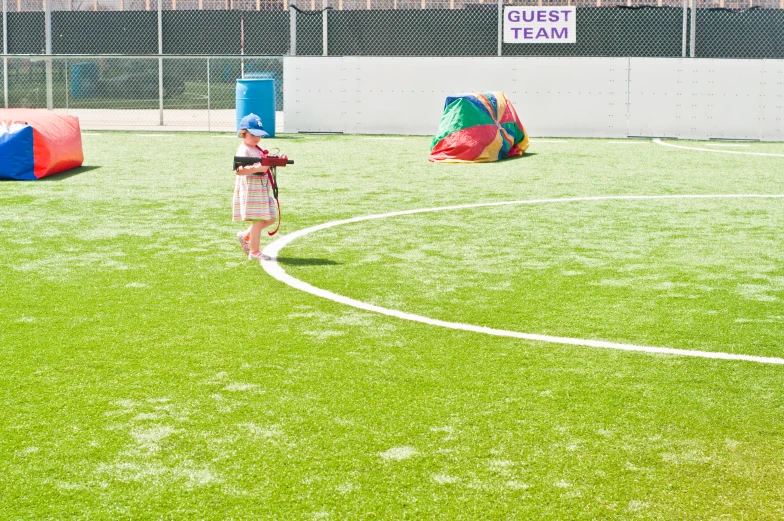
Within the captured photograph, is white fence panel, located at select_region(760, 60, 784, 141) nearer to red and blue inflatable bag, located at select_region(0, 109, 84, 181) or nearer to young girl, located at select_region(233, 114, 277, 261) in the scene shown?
red and blue inflatable bag, located at select_region(0, 109, 84, 181)

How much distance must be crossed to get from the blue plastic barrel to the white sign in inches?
200

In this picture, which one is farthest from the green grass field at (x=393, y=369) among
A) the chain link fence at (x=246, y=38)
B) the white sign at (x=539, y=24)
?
the chain link fence at (x=246, y=38)

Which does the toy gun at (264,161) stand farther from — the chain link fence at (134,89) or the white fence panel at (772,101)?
the chain link fence at (134,89)

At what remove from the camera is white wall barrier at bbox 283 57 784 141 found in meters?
22.3

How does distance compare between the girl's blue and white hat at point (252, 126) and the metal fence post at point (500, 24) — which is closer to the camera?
the girl's blue and white hat at point (252, 126)

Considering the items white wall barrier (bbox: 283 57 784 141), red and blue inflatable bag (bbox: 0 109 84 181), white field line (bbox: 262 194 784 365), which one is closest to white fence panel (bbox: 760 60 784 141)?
white wall barrier (bbox: 283 57 784 141)

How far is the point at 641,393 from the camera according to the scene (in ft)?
19.5

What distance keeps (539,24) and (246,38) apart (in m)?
8.97

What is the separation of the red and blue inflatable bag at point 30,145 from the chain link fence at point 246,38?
8.93 m

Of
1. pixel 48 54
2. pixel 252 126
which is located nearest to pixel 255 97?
pixel 48 54

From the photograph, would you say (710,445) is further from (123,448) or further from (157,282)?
(157,282)

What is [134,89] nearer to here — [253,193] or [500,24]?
[500,24]

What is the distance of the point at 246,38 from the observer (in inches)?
1180

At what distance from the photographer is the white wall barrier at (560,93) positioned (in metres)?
22.3
